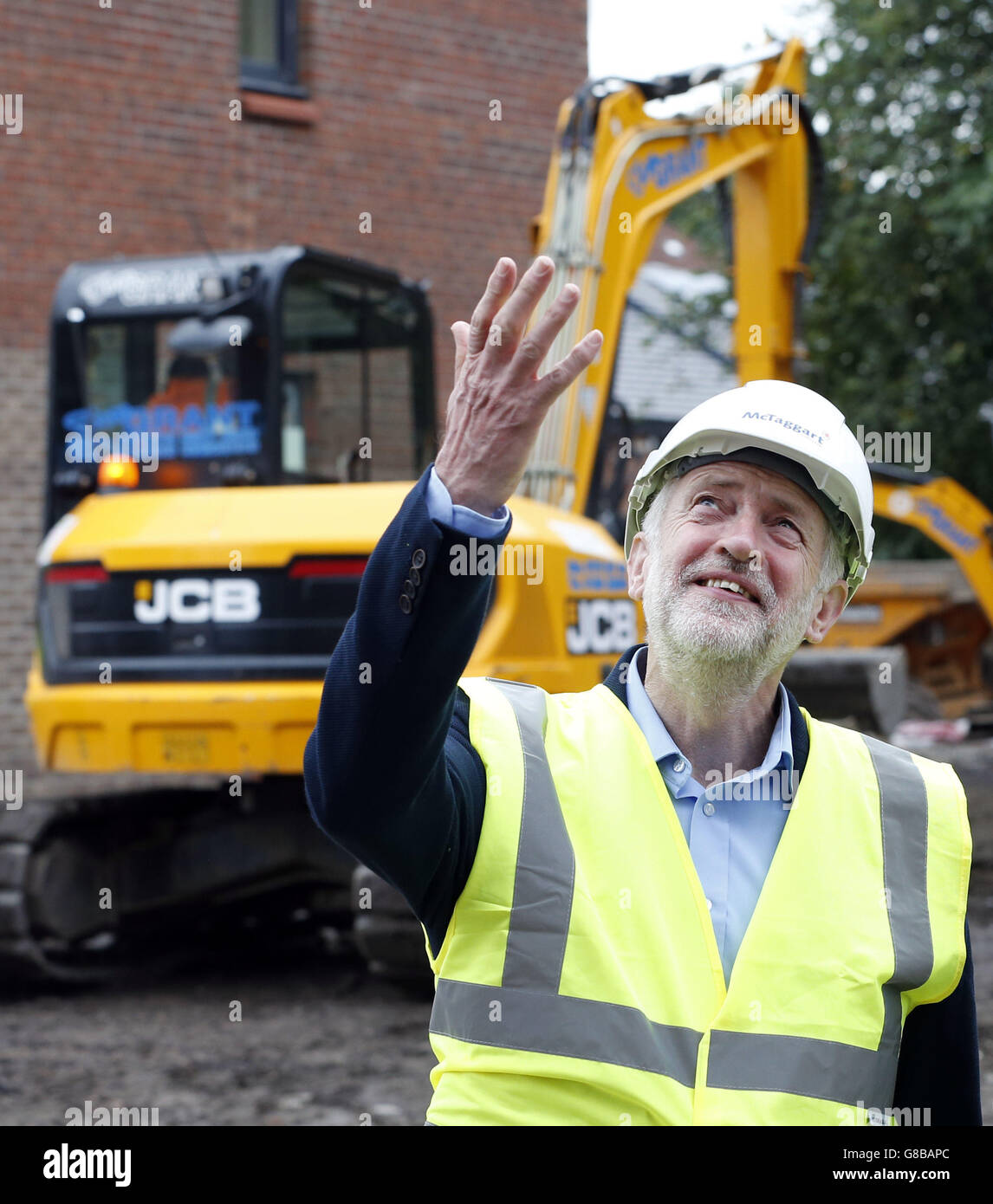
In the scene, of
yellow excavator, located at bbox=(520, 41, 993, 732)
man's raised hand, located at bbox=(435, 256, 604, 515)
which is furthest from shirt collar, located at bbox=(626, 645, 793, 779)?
yellow excavator, located at bbox=(520, 41, 993, 732)

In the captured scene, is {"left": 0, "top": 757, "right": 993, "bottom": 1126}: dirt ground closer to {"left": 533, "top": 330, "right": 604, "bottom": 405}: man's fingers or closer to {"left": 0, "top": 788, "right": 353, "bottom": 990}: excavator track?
{"left": 0, "top": 788, "right": 353, "bottom": 990}: excavator track

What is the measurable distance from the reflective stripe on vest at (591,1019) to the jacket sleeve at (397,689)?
19 centimetres

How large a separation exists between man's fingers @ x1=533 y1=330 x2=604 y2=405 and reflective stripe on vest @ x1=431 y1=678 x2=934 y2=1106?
0.50 m

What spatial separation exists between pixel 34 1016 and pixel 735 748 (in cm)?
521

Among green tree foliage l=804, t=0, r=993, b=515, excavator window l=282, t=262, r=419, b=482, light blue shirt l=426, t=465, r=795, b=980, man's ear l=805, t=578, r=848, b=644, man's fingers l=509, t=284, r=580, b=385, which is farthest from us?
green tree foliage l=804, t=0, r=993, b=515

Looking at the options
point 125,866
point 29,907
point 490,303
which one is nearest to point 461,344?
point 490,303

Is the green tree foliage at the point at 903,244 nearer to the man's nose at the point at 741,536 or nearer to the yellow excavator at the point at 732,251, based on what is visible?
the yellow excavator at the point at 732,251

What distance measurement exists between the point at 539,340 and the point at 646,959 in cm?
78

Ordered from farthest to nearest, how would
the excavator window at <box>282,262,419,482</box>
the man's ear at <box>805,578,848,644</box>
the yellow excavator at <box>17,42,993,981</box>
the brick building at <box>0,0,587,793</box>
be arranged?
the brick building at <box>0,0,587,793</box> → the excavator window at <box>282,262,419,482</box> → the yellow excavator at <box>17,42,993,981</box> → the man's ear at <box>805,578,848,644</box>

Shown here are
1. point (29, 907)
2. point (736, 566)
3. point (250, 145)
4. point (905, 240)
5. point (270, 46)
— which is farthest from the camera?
point (905, 240)

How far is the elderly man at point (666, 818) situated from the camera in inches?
74.7

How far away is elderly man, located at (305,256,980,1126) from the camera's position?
190 cm

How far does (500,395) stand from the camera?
6.22 feet

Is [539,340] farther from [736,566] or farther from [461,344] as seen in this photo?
[736,566]
